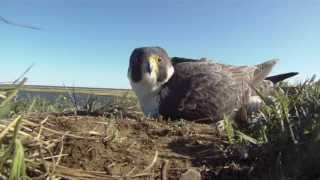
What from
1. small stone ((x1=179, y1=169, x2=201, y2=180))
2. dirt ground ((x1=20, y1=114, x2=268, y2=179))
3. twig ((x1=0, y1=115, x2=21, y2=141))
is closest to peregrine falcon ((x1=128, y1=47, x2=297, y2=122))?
dirt ground ((x1=20, y1=114, x2=268, y2=179))

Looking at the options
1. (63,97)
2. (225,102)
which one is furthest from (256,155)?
(63,97)

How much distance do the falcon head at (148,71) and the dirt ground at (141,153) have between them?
2502 mm

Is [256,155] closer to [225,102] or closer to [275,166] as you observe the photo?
[275,166]

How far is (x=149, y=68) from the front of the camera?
671 centimetres

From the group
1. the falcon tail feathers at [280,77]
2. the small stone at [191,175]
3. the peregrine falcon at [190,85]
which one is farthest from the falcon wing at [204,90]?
the small stone at [191,175]

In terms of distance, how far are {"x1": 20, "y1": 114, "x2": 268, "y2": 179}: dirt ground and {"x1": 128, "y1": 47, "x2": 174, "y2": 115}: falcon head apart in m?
2.50

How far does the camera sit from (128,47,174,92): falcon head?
21.6ft

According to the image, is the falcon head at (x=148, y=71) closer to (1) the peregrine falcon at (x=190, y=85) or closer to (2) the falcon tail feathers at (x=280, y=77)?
(1) the peregrine falcon at (x=190, y=85)

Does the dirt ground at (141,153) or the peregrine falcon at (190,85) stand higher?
the peregrine falcon at (190,85)

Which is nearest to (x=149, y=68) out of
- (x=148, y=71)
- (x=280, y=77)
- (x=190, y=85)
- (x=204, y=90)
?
(x=148, y=71)

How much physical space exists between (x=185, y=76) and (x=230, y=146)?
2831mm

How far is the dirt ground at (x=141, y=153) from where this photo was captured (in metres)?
3.17

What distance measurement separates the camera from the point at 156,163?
334cm

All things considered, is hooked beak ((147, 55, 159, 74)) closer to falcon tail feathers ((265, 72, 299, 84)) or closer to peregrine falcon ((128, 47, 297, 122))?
peregrine falcon ((128, 47, 297, 122))
